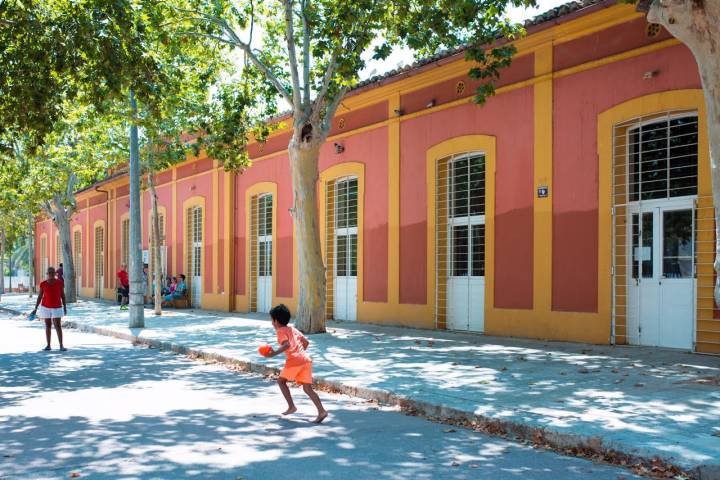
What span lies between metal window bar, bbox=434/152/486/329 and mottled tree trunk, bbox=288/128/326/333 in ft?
8.41

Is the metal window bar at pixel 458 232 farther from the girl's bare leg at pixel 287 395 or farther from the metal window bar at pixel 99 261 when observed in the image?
the metal window bar at pixel 99 261

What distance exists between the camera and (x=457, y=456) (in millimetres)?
5785

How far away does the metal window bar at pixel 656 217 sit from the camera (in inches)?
422

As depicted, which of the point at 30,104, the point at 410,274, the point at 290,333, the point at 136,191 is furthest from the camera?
the point at 136,191

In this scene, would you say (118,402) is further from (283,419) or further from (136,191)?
(136,191)

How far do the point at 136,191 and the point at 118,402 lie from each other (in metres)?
10.3

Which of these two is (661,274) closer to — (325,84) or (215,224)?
(325,84)

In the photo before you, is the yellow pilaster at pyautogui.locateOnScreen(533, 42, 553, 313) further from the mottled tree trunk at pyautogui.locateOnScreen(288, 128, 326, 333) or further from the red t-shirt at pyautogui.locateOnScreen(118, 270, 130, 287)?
the red t-shirt at pyautogui.locateOnScreen(118, 270, 130, 287)

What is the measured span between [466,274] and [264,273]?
921 cm

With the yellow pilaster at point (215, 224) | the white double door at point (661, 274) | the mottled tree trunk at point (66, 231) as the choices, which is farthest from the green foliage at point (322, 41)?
the mottled tree trunk at point (66, 231)

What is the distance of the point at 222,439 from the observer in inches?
247

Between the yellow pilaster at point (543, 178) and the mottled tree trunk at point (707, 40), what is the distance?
5550 mm

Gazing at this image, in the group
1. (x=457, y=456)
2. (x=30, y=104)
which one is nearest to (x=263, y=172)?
(x=30, y=104)

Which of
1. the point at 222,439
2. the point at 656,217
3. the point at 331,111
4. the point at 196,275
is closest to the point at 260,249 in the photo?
the point at 196,275
